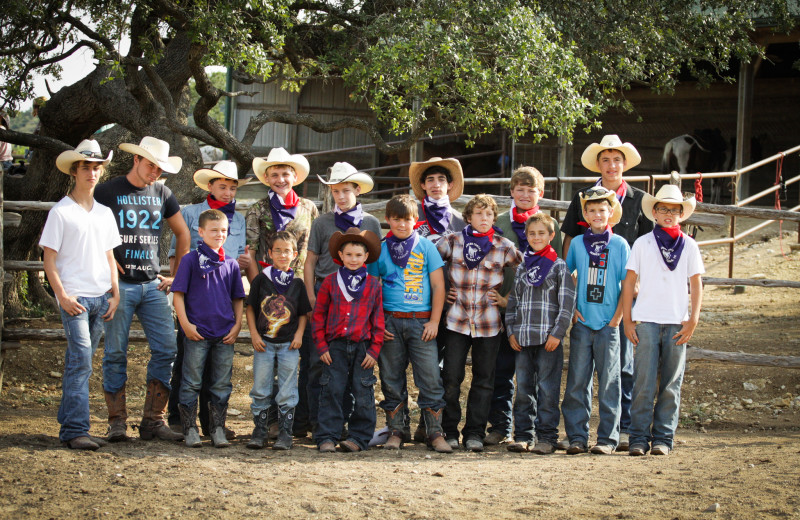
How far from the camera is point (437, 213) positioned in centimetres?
538

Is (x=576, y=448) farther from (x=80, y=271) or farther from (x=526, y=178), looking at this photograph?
(x=80, y=271)

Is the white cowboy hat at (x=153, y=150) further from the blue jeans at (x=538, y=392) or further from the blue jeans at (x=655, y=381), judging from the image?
the blue jeans at (x=655, y=381)

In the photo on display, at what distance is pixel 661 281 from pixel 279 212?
95.4 inches

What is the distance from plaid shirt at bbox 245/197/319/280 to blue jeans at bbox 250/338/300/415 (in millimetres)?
511

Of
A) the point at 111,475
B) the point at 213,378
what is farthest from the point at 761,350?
the point at 111,475

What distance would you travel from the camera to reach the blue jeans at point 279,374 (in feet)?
16.5

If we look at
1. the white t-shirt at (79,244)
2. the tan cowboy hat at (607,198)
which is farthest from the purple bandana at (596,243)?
the white t-shirt at (79,244)

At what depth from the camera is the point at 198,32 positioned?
6.82m

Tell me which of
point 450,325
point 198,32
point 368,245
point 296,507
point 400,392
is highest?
point 198,32

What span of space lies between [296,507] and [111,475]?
1.08 metres

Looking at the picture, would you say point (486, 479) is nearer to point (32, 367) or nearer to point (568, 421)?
point (568, 421)

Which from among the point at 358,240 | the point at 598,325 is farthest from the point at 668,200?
the point at 358,240

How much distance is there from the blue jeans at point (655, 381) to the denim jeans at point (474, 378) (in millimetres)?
888

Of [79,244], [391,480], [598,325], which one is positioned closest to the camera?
[391,480]
